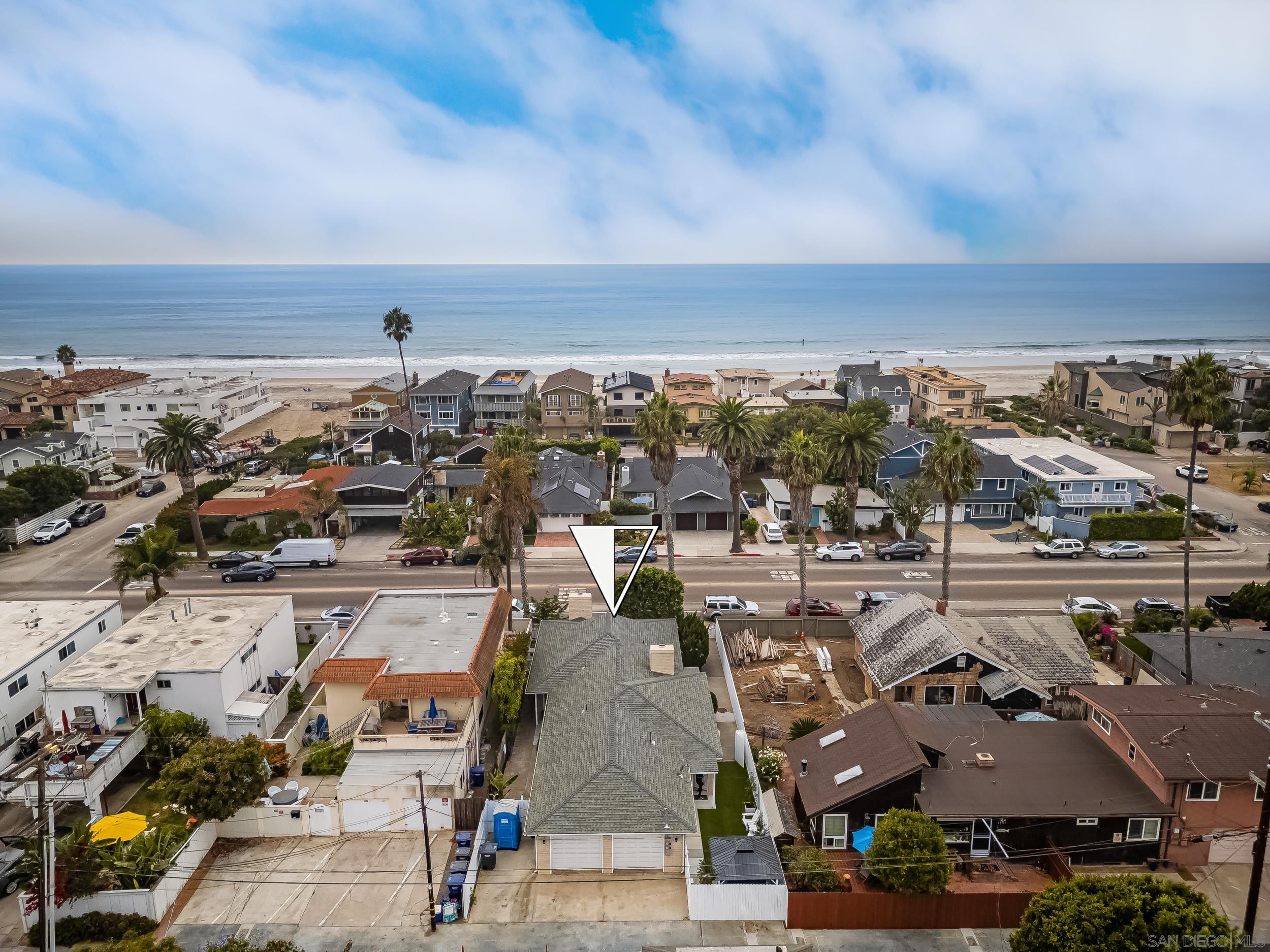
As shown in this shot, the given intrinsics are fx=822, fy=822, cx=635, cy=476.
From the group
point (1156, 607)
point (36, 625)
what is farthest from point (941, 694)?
point (36, 625)

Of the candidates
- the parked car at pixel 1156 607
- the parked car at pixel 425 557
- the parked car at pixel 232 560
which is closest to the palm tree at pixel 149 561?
the parked car at pixel 232 560

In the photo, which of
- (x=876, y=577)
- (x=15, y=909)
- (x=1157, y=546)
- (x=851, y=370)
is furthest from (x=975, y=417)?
(x=15, y=909)

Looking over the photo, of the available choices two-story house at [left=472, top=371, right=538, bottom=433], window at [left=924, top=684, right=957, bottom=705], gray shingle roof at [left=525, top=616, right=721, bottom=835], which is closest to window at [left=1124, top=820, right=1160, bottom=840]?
window at [left=924, top=684, right=957, bottom=705]

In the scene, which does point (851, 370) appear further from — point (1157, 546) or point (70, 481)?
point (70, 481)

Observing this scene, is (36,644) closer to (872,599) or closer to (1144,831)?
(872,599)

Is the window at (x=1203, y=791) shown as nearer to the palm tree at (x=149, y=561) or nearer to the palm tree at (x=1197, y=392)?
the palm tree at (x=1197, y=392)

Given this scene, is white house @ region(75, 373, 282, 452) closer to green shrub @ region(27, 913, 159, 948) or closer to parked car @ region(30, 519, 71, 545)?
parked car @ region(30, 519, 71, 545)

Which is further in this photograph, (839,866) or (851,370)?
(851,370)
